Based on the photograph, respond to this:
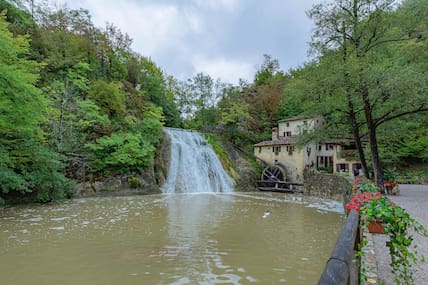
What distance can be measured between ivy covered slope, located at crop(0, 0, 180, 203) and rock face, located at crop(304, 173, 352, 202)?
489 inches

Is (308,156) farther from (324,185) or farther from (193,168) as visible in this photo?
(193,168)

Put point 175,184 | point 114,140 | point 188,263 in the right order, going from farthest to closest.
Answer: point 175,184 → point 114,140 → point 188,263

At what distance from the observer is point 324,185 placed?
1825 centimetres

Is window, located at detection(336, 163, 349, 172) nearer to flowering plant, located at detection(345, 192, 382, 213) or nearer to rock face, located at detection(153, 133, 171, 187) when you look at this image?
rock face, located at detection(153, 133, 171, 187)

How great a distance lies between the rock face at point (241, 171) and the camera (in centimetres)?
2220

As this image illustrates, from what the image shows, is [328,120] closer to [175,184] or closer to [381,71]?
[381,71]

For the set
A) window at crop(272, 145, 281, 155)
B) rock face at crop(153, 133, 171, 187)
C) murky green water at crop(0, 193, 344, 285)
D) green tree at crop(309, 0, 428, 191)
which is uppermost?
green tree at crop(309, 0, 428, 191)

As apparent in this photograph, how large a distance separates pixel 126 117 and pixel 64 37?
9.37 metres

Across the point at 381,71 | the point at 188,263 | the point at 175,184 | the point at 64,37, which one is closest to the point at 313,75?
the point at 381,71

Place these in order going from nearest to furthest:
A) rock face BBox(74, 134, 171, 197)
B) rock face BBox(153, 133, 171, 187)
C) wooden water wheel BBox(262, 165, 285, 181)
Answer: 1. rock face BBox(74, 134, 171, 197)
2. rock face BBox(153, 133, 171, 187)
3. wooden water wheel BBox(262, 165, 285, 181)

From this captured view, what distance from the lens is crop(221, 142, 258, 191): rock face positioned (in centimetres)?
2220

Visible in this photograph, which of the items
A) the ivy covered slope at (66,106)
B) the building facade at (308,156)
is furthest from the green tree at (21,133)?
the building facade at (308,156)

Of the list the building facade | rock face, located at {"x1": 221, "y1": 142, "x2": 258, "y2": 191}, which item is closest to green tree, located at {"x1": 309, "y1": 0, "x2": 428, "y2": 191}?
the building facade

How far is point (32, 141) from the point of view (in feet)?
37.4
